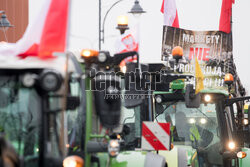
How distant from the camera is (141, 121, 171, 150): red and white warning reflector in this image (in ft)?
23.8

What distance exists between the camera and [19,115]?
4520mm

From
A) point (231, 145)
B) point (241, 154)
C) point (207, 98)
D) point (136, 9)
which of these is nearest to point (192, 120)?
point (207, 98)

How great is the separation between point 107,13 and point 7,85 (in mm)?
14716

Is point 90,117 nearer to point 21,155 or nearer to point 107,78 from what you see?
point 107,78

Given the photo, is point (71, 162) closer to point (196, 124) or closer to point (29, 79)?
point (29, 79)

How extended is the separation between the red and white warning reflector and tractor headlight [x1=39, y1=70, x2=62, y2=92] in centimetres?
337

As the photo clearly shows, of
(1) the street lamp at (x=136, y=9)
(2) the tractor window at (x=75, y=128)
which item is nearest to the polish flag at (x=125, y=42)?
(2) the tractor window at (x=75, y=128)

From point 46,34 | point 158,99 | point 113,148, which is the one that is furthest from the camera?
point 158,99

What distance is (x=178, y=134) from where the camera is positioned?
9.35 meters

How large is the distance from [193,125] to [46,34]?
17.6 feet

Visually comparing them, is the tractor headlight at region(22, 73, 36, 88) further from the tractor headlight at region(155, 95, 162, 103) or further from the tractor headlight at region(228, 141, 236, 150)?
the tractor headlight at region(228, 141, 236, 150)

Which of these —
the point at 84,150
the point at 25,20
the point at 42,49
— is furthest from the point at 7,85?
the point at 25,20

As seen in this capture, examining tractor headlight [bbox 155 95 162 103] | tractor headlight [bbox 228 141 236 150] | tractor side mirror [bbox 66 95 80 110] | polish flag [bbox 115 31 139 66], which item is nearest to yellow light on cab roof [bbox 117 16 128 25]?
polish flag [bbox 115 31 139 66]

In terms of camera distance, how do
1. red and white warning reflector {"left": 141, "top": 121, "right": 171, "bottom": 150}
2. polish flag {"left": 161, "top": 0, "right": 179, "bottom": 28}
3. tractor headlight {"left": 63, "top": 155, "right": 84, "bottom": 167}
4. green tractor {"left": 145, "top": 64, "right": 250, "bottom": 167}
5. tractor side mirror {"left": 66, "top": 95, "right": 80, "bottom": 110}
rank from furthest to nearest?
polish flag {"left": 161, "top": 0, "right": 179, "bottom": 28}
green tractor {"left": 145, "top": 64, "right": 250, "bottom": 167}
red and white warning reflector {"left": 141, "top": 121, "right": 171, "bottom": 150}
tractor side mirror {"left": 66, "top": 95, "right": 80, "bottom": 110}
tractor headlight {"left": 63, "top": 155, "right": 84, "bottom": 167}
